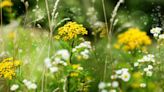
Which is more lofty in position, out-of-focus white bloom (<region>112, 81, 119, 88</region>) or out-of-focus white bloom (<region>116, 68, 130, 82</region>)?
out-of-focus white bloom (<region>116, 68, 130, 82</region>)

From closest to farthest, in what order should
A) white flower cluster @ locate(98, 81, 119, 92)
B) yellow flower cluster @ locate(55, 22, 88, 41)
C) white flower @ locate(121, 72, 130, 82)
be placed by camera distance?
white flower cluster @ locate(98, 81, 119, 92), white flower @ locate(121, 72, 130, 82), yellow flower cluster @ locate(55, 22, 88, 41)

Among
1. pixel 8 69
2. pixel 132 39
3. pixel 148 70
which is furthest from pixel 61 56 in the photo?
pixel 132 39

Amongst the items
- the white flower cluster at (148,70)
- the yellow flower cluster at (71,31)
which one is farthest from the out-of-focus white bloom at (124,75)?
the yellow flower cluster at (71,31)

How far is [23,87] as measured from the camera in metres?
3.12

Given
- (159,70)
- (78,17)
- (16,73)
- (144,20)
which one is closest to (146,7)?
(144,20)

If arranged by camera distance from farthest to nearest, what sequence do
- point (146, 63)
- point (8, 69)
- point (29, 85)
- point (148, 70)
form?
point (146, 63)
point (148, 70)
point (8, 69)
point (29, 85)

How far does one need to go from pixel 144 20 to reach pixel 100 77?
2.55 meters

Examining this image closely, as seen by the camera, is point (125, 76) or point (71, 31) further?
point (71, 31)

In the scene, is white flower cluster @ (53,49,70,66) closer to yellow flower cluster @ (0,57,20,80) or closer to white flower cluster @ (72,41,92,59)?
white flower cluster @ (72,41,92,59)

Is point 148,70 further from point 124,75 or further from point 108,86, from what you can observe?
point 108,86

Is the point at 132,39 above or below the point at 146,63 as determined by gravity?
above

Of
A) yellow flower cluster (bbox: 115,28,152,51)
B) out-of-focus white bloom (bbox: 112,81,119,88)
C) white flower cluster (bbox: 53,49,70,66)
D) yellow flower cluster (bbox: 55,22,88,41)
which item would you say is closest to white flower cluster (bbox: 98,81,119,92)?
out-of-focus white bloom (bbox: 112,81,119,88)

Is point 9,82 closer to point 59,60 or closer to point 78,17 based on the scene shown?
point 59,60

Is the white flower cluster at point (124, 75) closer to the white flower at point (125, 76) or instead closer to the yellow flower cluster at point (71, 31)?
the white flower at point (125, 76)
